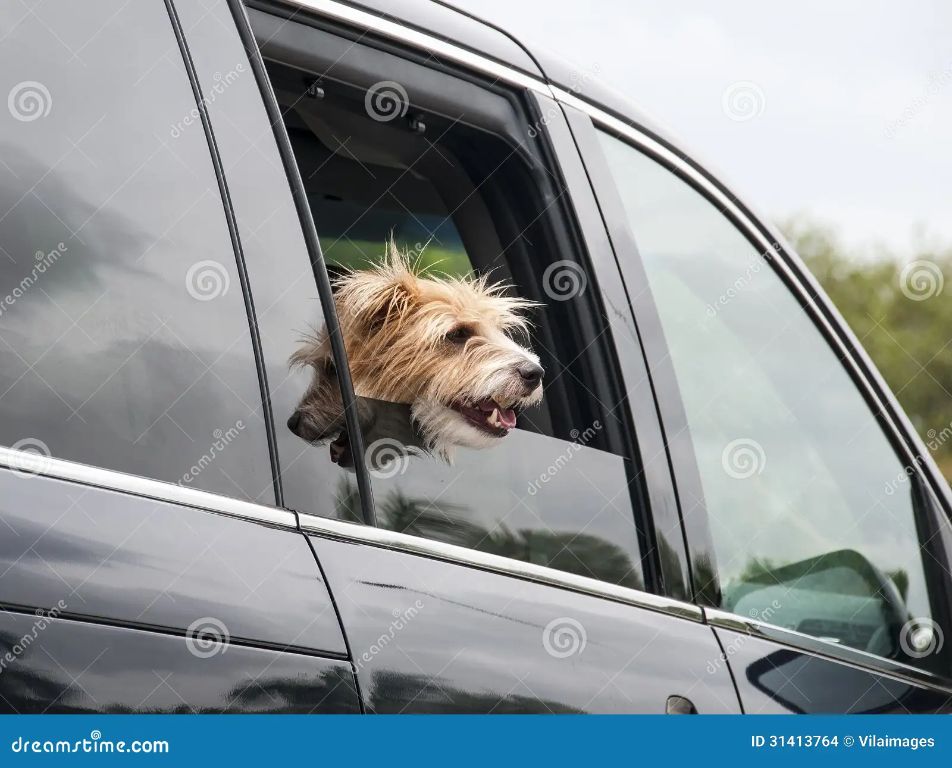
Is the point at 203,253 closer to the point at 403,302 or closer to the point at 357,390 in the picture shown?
the point at 357,390

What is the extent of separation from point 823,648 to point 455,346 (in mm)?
1200

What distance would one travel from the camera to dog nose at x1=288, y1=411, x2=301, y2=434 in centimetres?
178

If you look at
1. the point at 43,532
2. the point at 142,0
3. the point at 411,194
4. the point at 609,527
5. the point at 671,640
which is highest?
the point at 411,194

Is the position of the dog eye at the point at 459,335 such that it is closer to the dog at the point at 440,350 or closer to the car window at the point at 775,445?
the dog at the point at 440,350

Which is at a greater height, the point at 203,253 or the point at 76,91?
the point at 76,91

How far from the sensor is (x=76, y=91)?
5.44 feet

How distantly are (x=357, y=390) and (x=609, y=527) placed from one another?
0.60 meters

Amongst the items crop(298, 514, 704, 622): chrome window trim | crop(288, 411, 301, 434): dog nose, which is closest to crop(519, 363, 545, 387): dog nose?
crop(298, 514, 704, 622): chrome window trim

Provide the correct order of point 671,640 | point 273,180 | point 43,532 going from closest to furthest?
point 43,532 → point 273,180 → point 671,640

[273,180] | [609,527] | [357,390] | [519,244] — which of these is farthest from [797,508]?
[273,180]

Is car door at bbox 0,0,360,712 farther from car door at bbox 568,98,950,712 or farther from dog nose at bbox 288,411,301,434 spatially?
car door at bbox 568,98,950,712

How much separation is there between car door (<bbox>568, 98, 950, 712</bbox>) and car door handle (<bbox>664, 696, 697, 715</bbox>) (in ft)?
0.79

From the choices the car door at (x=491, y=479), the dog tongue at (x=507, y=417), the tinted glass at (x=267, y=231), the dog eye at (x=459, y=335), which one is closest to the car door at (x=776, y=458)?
the car door at (x=491, y=479)

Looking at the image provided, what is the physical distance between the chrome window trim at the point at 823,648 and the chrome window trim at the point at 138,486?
1073 millimetres
